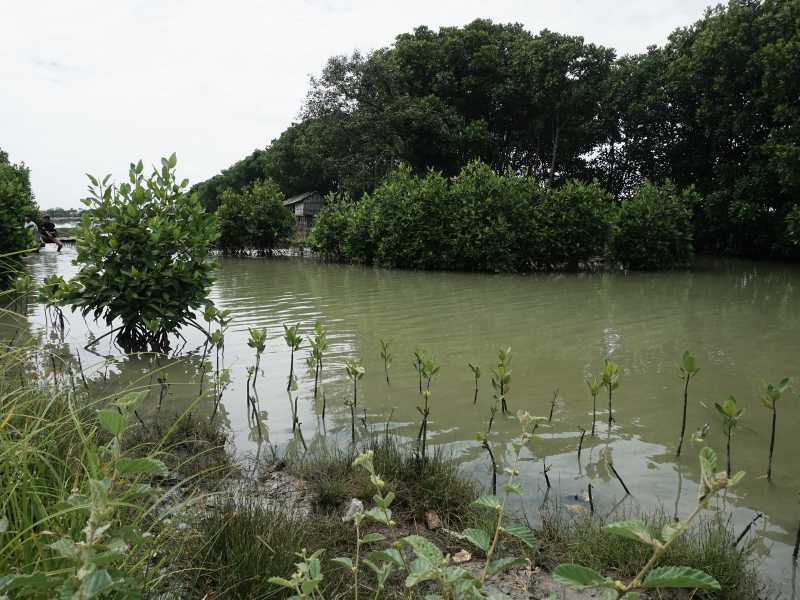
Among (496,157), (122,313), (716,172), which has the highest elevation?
(496,157)

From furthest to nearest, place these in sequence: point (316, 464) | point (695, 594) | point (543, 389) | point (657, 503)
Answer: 1. point (543, 389)
2. point (316, 464)
3. point (657, 503)
4. point (695, 594)

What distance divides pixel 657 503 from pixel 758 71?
23517mm

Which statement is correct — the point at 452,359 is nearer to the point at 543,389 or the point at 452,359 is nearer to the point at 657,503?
the point at 543,389

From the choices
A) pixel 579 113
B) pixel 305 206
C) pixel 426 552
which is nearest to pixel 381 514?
pixel 426 552

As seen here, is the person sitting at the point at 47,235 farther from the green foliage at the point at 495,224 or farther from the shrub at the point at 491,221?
the shrub at the point at 491,221

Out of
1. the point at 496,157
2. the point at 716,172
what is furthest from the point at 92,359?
the point at 496,157

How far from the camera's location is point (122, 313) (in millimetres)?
7141

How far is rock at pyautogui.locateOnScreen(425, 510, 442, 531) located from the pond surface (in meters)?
0.59

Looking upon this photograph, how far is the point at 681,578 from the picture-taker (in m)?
1.19

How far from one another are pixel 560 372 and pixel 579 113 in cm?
3103

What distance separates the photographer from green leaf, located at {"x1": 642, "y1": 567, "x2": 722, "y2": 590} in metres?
1.16

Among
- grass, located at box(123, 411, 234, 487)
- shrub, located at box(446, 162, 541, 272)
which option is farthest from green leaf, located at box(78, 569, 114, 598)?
shrub, located at box(446, 162, 541, 272)

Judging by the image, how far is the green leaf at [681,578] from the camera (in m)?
1.16

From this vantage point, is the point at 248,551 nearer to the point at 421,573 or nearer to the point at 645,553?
the point at 421,573
